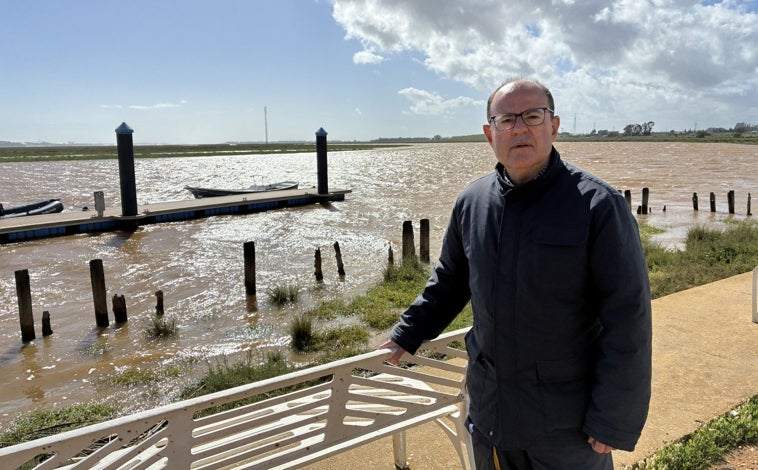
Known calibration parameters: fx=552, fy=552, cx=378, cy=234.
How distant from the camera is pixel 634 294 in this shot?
1.68 meters

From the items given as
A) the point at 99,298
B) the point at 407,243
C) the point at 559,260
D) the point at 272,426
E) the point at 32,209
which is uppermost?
the point at 559,260

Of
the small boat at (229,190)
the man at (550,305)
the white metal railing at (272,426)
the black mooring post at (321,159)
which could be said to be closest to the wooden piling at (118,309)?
the white metal railing at (272,426)

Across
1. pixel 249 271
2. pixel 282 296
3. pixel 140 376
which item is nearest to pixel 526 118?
pixel 140 376

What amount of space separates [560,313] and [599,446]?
1.46 ft

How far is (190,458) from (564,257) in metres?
1.59

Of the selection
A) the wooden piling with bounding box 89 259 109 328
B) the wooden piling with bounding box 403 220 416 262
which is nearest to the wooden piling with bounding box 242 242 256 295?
the wooden piling with bounding box 89 259 109 328

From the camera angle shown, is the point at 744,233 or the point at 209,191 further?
the point at 209,191

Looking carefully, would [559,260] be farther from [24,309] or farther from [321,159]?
[321,159]

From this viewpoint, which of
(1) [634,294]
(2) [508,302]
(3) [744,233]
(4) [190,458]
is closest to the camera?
(1) [634,294]

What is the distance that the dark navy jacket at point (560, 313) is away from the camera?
169 centimetres

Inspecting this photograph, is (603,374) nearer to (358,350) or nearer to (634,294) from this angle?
(634,294)

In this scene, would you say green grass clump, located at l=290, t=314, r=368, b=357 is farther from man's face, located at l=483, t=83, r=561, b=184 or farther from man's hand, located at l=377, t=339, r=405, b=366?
man's face, located at l=483, t=83, r=561, b=184

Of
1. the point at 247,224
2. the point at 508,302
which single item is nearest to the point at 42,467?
the point at 508,302

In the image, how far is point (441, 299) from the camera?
2.37 metres
